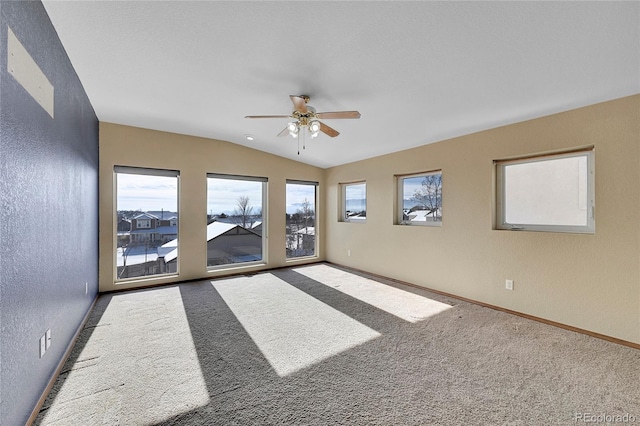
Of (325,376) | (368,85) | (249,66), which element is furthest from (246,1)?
(325,376)

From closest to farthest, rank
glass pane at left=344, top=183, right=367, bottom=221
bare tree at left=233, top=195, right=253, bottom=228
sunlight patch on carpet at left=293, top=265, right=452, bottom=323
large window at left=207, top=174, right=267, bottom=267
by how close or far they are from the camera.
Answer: sunlight patch on carpet at left=293, top=265, right=452, bottom=323 → large window at left=207, top=174, right=267, bottom=267 → bare tree at left=233, top=195, right=253, bottom=228 → glass pane at left=344, top=183, right=367, bottom=221

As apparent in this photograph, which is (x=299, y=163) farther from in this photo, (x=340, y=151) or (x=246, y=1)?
(x=246, y=1)

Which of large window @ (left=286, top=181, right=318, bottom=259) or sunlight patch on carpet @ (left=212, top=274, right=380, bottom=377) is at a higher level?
large window @ (left=286, top=181, right=318, bottom=259)

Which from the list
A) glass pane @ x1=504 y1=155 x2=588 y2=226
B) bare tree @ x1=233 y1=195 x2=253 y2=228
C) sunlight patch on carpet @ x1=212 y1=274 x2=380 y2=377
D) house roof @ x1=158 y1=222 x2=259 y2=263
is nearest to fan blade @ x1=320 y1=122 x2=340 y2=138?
sunlight patch on carpet @ x1=212 y1=274 x2=380 y2=377

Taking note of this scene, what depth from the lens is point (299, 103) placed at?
252cm

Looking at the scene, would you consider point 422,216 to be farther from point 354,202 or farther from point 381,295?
point 354,202

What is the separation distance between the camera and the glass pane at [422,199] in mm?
4113

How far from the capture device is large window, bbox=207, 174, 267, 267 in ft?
15.8

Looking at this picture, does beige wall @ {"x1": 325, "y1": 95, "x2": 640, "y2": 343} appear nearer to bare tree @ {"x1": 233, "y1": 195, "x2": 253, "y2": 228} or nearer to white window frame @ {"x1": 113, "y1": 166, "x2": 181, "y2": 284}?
bare tree @ {"x1": 233, "y1": 195, "x2": 253, "y2": 228}

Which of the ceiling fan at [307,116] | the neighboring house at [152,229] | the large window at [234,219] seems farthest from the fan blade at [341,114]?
the neighboring house at [152,229]

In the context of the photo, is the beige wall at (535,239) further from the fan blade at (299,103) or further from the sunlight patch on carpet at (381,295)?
the fan blade at (299,103)

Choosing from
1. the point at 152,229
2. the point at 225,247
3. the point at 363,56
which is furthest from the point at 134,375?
the point at 225,247

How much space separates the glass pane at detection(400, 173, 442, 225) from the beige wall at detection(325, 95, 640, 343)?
207 mm

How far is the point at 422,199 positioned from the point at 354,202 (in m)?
1.63
